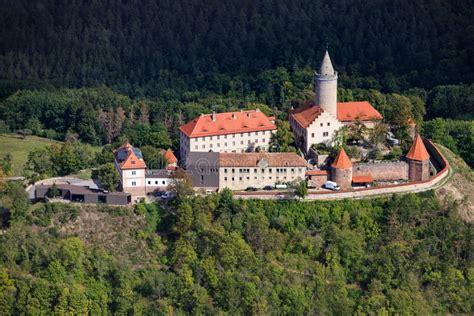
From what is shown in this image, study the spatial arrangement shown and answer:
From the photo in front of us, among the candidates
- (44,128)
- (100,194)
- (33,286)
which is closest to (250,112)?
(100,194)

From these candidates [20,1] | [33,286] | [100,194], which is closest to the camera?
[33,286]

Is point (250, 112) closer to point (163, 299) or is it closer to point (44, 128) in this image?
point (163, 299)

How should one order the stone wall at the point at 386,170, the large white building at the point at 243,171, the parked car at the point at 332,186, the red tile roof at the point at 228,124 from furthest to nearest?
1. the red tile roof at the point at 228,124
2. the stone wall at the point at 386,170
3. the parked car at the point at 332,186
4. the large white building at the point at 243,171

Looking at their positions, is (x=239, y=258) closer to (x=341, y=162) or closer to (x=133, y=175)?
(x=133, y=175)

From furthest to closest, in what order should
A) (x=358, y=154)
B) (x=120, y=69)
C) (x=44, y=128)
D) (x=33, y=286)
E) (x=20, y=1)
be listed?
(x=20, y=1), (x=120, y=69), (x=44, y=128), (x=358, y=154), (x=33, y=286)

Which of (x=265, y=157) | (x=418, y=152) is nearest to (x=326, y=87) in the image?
(x=418, y=152)

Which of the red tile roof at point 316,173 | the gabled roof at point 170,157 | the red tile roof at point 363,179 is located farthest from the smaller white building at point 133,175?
the red tile roof at point 363,179

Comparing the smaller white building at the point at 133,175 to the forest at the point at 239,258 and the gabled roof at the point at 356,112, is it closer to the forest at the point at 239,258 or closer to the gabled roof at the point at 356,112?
the forest at the point at 239,258
